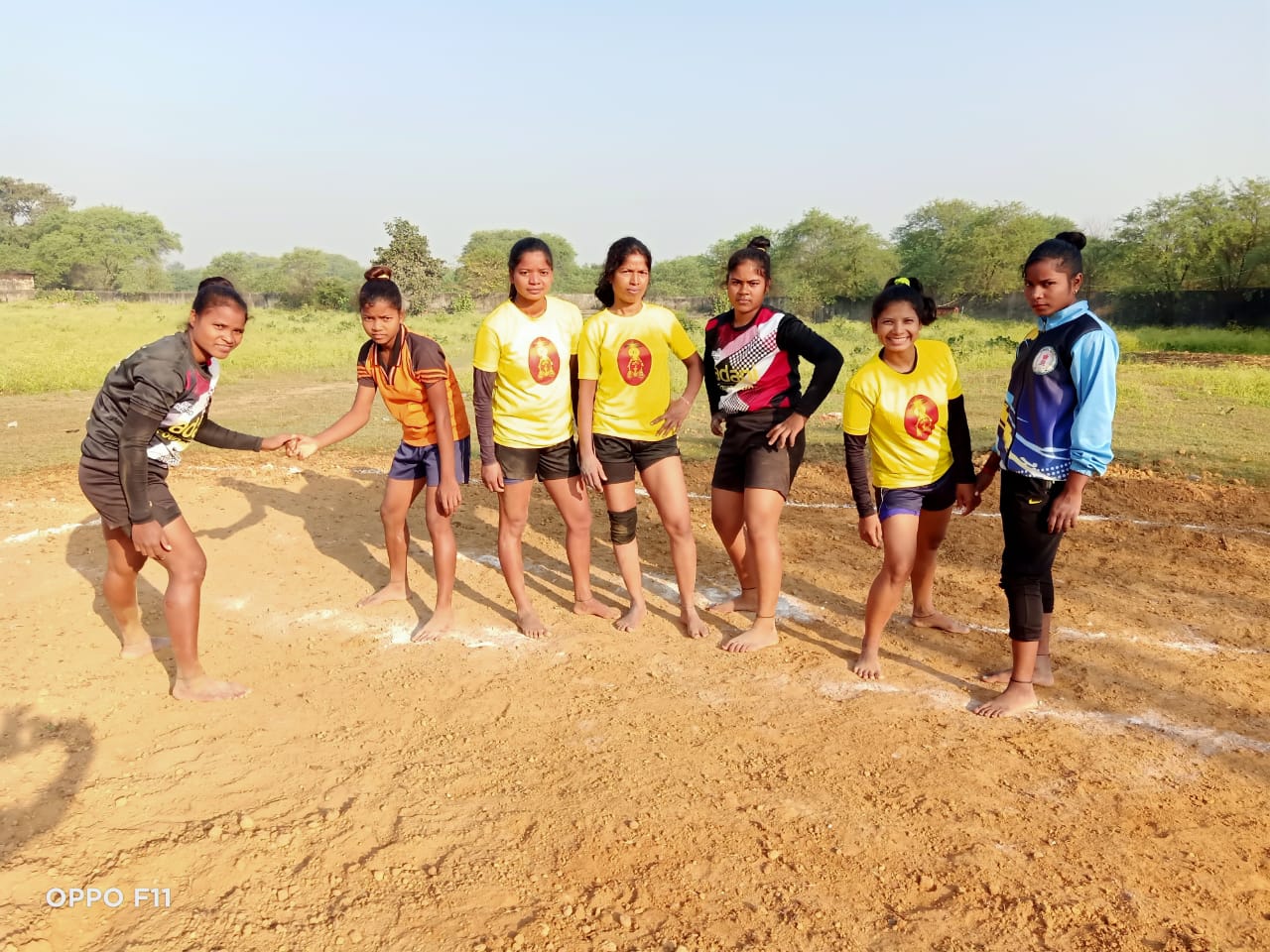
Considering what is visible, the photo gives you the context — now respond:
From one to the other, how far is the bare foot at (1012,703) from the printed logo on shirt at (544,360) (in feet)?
7.92

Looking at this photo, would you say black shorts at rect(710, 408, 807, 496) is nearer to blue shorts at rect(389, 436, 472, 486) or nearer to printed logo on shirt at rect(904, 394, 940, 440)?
printed logo on shirt at rect(904, 394, 940, 440)

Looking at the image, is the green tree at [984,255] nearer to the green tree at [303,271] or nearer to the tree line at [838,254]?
the tree line at [838,254]

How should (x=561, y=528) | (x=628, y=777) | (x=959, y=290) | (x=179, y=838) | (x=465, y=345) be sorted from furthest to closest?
(x=959, y=290)
(x=465, y=345)
(x=561, y=528)
(x=628, y=777)
(x=179, y=838)

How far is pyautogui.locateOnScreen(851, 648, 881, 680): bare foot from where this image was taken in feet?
12.8

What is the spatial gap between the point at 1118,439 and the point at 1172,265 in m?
27.6

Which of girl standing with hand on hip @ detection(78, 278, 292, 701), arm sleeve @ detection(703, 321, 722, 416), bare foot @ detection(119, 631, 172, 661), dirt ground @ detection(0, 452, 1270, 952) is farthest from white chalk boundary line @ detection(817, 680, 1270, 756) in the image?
bare foot @ detection(119, 631, 172, 661)

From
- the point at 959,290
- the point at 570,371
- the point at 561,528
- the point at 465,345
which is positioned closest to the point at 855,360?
the point at 465,345

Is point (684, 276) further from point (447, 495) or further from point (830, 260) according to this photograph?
point (447, 495)

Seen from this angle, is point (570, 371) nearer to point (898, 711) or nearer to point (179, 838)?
point (898, 711)

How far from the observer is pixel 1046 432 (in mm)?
3340

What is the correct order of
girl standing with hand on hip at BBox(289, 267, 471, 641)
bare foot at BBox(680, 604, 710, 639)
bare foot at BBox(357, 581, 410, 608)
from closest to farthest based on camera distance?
girl standing with hand on hip at BBox(289, 267, 471, 641) < bare foot at BBox(680, 604, 710, 639) < bare foot at BBox(357, 581, 410, 608)

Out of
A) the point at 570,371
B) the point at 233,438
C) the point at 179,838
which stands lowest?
the point at 179,838

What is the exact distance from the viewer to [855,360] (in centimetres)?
1898

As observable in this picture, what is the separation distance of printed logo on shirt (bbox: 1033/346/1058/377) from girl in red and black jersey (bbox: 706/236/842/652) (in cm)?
88
